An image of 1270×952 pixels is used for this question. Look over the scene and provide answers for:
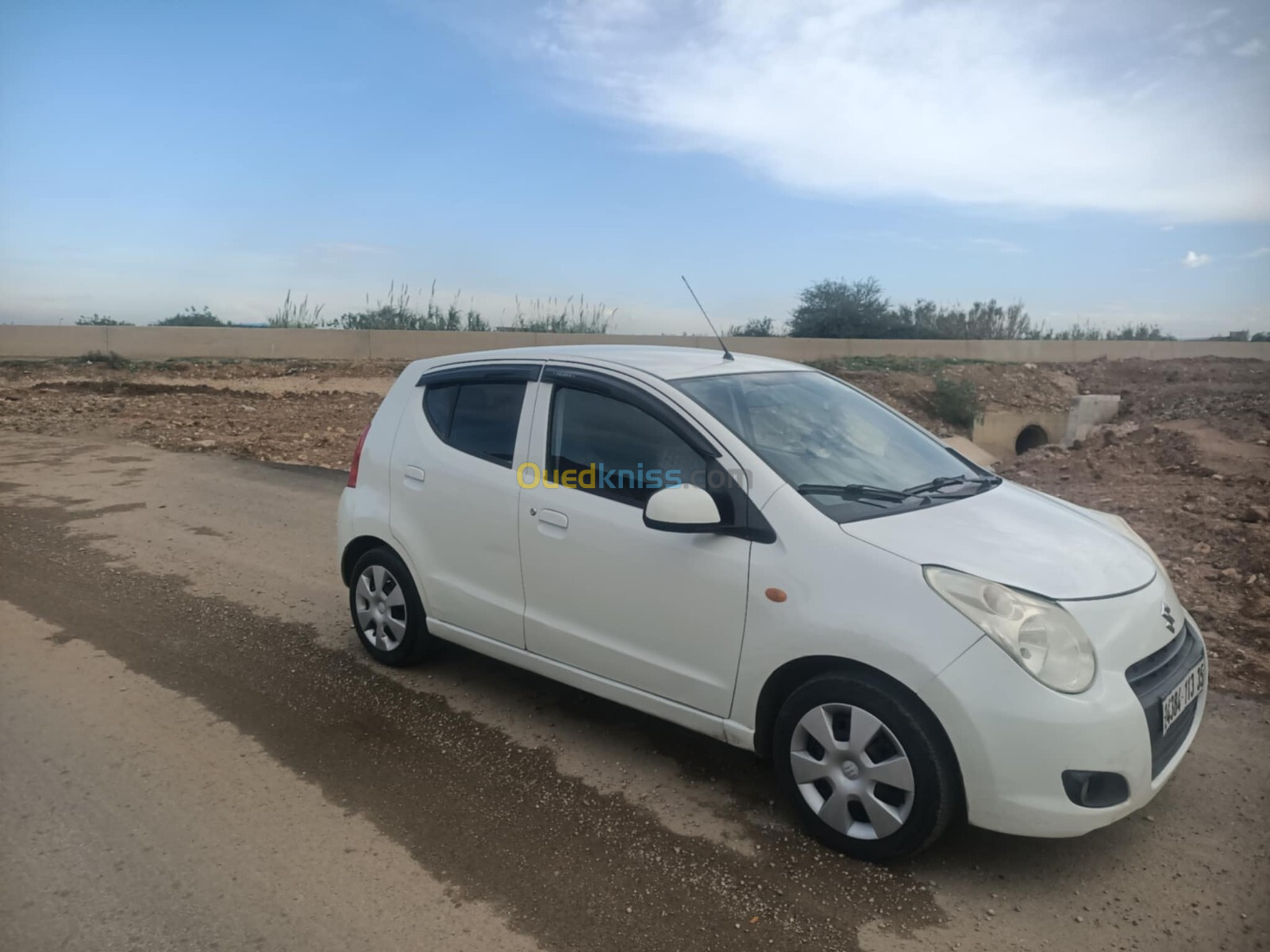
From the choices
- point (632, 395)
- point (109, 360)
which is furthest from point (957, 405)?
point (632, 395)

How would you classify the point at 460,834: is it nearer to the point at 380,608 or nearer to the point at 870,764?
the point at 870,764

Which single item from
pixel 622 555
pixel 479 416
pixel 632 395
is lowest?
pixel 622 555

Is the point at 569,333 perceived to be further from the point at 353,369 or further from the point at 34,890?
the point at 34,890

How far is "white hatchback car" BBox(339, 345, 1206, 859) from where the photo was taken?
9.68 ft

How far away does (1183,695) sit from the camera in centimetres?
324

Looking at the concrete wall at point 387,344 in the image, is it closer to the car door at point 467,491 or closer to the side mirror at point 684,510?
the car door at point 467,491

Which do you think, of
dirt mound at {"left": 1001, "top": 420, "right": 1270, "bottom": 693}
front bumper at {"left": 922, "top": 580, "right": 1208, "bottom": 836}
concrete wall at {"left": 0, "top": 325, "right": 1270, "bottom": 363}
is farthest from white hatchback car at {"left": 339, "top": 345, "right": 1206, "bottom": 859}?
concrete wall at {"left": 0, "top": 325, "right": 1270, "bottom": 363}

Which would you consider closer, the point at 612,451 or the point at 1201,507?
the point at 612,451

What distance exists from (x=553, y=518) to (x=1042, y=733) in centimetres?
209

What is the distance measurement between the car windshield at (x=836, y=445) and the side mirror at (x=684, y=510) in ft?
1.14

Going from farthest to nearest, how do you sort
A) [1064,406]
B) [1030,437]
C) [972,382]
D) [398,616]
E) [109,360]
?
[972,382]
[1064,406]
[1030,437]
[109,360]
[398,616]

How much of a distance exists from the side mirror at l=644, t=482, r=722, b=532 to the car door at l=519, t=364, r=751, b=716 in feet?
0.37

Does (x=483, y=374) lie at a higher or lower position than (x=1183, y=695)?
higher

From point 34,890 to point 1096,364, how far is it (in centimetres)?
2931
